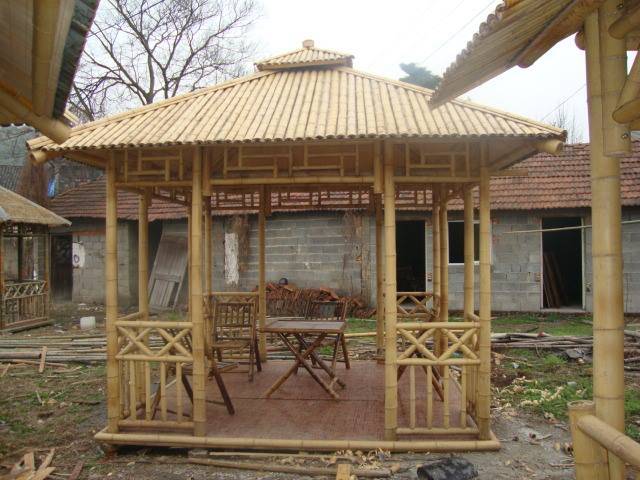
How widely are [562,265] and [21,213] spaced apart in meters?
15.0

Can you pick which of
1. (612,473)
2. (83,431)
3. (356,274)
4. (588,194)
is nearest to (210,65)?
(356,274)

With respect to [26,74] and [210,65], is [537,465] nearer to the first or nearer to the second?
[26,74]

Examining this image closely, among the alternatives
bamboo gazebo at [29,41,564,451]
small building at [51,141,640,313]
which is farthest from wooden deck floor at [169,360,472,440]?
small building at [51,141,640,313]

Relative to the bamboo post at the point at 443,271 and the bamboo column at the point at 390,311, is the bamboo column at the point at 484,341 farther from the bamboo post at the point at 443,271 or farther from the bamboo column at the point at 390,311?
the bamboo post at the point at 443,271

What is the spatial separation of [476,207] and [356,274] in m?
3.42

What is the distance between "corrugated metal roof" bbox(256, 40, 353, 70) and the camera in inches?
276

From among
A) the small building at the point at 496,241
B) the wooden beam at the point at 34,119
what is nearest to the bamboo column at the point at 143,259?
the wooden beam at the point at 34,119

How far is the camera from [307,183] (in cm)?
542

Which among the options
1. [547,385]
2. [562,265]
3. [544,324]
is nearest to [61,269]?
[544,324]

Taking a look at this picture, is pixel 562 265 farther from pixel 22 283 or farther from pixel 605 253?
pixel 22 283

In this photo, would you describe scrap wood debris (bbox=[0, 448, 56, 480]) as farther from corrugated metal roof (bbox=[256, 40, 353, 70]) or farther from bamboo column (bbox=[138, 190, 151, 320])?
corrugated metal roof (bbox=[256, 40, 353, 70])

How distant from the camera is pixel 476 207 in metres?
13.5

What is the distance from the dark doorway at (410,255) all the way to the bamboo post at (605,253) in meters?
13.8

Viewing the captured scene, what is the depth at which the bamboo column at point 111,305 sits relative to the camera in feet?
17.7
